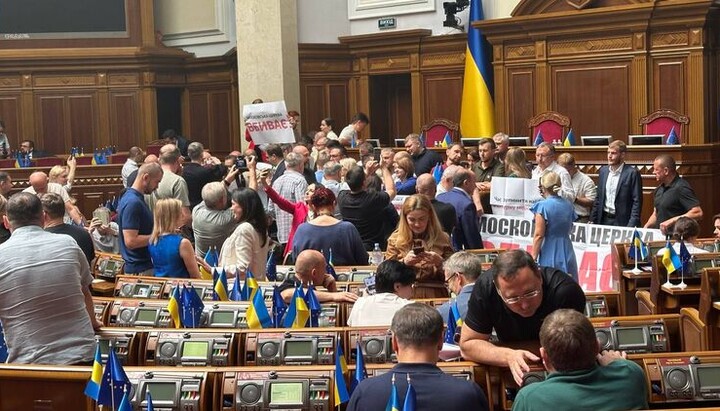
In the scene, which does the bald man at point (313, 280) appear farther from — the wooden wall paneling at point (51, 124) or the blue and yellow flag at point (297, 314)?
the wooden wall paneling at point (51, 124)

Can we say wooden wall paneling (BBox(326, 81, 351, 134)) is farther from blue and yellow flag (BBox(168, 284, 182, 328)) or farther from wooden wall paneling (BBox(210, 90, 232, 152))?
blue and yellow flag (BBox(168, 284, 182, 328))

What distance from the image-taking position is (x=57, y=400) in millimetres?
4938

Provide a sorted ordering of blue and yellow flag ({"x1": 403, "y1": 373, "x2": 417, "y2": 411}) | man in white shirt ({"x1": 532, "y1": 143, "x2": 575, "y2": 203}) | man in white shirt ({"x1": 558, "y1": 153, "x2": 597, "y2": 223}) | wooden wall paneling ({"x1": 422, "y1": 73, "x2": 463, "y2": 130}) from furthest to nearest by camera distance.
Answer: wooden wall paneling ({"x1": 422, "y1": 73, "x2": 463, "y2": 130})
man in white shirt ({"x1": 558, "y1": 153, "x2": 597, "y2": 223})
man in white shirt ({"x1": 532, "y1": 143, "x2": 575, "y2": 203})
blue and yellow flag ({"x1": 403, "y1": 373, "x2": 417, "y2": 411})

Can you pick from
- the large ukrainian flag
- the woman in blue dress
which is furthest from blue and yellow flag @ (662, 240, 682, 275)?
the large ukrainian flag

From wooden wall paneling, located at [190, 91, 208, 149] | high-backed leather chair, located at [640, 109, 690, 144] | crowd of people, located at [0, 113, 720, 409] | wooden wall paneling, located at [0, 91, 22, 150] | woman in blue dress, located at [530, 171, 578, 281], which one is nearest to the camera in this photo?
crowd of people, located at [0, 113, 720, 409]

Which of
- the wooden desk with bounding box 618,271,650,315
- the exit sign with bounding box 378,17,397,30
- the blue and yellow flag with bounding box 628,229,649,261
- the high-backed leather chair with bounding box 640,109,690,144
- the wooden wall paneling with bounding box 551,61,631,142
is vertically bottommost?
the wooden desk with bounding box 618,271,650,315

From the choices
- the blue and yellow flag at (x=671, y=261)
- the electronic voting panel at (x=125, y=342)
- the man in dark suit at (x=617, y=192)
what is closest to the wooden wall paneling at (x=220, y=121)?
the man in dark suit at (x=617, y=192)

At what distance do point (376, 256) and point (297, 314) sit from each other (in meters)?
2.07

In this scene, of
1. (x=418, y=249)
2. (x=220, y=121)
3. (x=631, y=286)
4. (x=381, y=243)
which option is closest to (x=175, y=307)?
(x=418, y=249)

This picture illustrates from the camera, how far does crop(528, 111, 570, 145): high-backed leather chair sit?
15336 mm

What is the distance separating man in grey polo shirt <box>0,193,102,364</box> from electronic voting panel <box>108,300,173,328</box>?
1.15 m

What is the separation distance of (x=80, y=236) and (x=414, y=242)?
2128mm

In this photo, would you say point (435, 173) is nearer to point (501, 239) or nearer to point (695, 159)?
point (501, 239)

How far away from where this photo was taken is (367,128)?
18.6 metres
